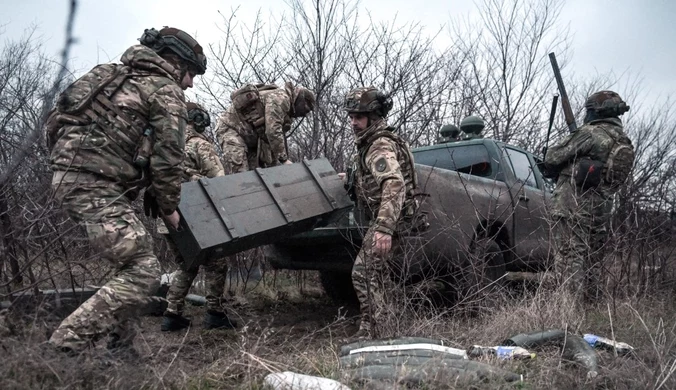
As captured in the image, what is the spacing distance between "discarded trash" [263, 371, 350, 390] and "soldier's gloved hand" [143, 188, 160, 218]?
1.39 meters

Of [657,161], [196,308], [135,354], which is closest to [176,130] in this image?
[135,354]

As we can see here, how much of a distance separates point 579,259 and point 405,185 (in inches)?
72.1

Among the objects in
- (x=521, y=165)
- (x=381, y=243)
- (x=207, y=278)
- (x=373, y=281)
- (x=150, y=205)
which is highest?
(x=150, y=205)

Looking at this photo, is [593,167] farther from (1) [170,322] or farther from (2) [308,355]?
(1) [170,322]

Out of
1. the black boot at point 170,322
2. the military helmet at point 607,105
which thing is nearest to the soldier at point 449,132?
the military helmet at point 607,105

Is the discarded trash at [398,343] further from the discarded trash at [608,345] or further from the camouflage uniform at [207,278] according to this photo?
the camouflage uniform at [207,278]

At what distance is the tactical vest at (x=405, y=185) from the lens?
14.9ft

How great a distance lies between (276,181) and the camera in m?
4.69

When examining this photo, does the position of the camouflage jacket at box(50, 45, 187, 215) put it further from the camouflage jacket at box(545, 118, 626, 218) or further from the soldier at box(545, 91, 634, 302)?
the camouflage jacket at box(545, 118, 626, 218)

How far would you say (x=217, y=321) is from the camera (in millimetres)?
5195

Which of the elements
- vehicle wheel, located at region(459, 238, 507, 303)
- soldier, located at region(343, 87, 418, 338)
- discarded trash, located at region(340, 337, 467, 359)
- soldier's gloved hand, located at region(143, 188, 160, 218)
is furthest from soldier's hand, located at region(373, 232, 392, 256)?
soldier's gloved hand, located at region(143, 188, 160, 218)

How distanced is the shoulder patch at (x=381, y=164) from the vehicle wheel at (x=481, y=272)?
92 cm

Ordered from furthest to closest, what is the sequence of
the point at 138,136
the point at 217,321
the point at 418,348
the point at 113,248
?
the point at 217,321, the point at 138,136, the point at 418,348, the point at 113,248

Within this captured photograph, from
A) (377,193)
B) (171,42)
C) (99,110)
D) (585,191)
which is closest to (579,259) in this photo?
(585,191)
